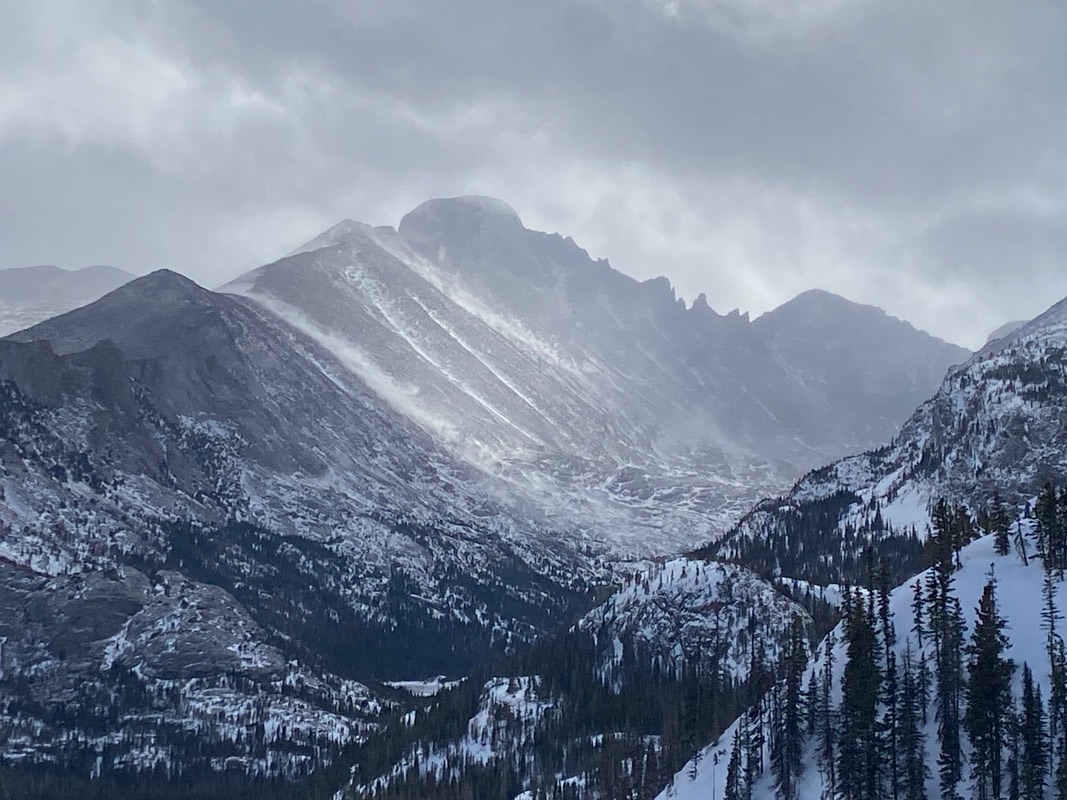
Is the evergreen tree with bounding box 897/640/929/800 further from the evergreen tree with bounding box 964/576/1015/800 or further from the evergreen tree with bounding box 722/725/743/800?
the evergreen tree with bounding box 722/725/743/800

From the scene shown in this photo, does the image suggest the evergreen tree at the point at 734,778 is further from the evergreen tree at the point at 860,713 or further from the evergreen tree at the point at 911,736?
the evergreen tree at the point at 911,736

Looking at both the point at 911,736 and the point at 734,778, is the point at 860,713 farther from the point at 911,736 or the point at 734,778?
the point at 734,778

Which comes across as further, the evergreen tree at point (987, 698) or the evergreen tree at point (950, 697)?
the evergreen tree at point (950, 697)

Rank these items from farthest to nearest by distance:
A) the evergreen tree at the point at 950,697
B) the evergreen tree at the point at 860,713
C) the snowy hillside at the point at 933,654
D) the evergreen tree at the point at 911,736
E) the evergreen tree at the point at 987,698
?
the snowy hillside at the point at 933,654 < the evergreen tree at the point at 860,713 < the evergreen tree at the point at 911,736 < the evergreen tree at the point at 950,697 < the evergreen tree at the point at 987,698

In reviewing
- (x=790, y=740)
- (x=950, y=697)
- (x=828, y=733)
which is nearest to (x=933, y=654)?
(x=950, y=697)

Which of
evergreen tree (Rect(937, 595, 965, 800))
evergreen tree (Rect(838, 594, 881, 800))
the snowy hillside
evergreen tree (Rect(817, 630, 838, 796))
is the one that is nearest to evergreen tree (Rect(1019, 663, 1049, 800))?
the snowy hillside

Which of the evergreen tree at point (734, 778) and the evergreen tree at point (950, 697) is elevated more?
the evergreen tree at point (950, 697)

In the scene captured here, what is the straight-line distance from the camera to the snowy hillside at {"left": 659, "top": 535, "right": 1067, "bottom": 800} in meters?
134

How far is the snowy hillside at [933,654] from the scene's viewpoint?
134375 mm

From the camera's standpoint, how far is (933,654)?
145500 millimetres

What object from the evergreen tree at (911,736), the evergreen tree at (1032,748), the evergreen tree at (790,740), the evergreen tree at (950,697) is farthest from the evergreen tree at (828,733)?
the evergreen tree at (1032,748)

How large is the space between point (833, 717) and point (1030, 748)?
25014mm

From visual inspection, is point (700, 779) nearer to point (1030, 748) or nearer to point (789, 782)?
point (789, 782)

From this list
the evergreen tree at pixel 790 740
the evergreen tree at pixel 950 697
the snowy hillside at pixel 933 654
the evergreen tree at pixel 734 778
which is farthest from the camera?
the evergreen tree at pixel 734 778
